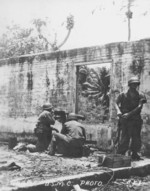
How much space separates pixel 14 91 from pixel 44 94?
1739mm

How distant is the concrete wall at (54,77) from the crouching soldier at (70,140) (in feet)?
4.19

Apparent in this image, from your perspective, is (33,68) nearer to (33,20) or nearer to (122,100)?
(122,100)

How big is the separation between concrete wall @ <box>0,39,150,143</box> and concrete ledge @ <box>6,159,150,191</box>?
2.13 m

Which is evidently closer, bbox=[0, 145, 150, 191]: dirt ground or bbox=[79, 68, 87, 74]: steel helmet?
bbox=[0, 145, 150, 191]: dirt ground

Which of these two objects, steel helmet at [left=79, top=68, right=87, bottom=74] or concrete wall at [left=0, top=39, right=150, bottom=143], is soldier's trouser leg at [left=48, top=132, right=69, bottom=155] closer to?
concrete wall at [left=0, top=39, right=150, bottom=143]

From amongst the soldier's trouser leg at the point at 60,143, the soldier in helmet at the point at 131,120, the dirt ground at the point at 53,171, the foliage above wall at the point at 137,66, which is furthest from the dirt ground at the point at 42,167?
the foliage above wall at the point at 137,66

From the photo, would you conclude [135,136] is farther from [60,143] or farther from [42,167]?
[42,167]

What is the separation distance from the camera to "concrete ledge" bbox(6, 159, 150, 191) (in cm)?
511

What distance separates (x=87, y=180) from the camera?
19.2ft

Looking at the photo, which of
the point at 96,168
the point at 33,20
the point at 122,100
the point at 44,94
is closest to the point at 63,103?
the point at 44,94

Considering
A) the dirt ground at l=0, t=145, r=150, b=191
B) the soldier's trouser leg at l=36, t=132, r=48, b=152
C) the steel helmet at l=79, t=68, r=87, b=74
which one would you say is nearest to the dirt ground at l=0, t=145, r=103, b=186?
the dirt ground at l=0, t=145, r=150, b=191

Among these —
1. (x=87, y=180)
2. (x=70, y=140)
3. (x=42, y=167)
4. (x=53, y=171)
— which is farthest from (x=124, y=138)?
(x=87, y=180)

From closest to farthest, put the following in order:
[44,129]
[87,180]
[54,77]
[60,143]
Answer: [87,180] → [60,143] → [44,129] → [54,77]

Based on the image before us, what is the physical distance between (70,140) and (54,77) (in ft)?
10.6
